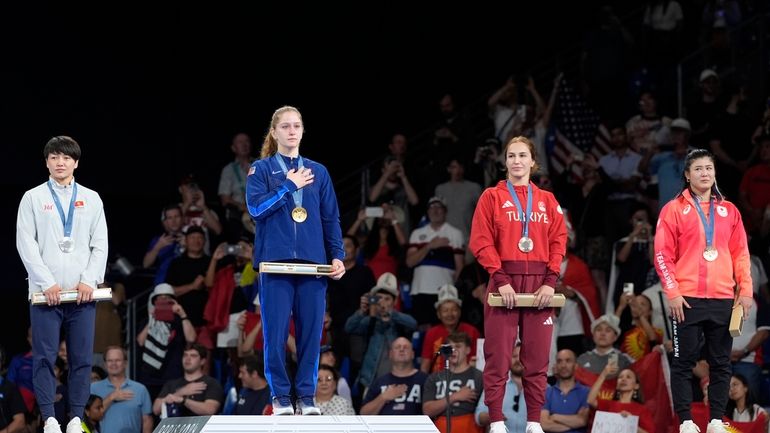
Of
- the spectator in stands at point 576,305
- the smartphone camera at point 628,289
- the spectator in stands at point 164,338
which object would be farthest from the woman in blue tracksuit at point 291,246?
A: the spectator in stands at point 164,338

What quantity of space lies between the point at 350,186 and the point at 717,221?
7.19 m

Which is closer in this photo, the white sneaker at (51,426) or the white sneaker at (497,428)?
the white sneaker at (51,426)

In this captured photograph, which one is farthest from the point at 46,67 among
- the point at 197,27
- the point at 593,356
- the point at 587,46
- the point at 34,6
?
the point at 593,356

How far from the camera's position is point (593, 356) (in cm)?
993

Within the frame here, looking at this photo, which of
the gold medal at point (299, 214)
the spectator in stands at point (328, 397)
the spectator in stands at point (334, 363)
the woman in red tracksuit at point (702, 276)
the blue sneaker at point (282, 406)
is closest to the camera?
the blue sneaker at point (282, 406)

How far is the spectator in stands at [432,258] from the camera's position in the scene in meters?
11.3

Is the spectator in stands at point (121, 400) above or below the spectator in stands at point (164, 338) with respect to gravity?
below

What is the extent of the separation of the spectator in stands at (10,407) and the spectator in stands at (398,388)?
9.22 ft

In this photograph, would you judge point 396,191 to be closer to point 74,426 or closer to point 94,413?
point 94,413

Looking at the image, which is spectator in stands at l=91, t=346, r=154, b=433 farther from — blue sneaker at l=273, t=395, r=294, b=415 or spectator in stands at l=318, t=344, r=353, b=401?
blue sneaker at l=273, t=395, r=294, b=415

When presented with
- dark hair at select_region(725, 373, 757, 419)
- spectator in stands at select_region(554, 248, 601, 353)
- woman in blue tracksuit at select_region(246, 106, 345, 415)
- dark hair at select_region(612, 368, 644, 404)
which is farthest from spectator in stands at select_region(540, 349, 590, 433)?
woman in blue tracksuit at select_region(246, 106, 345, 415)

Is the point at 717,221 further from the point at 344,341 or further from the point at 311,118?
the point at 311,118

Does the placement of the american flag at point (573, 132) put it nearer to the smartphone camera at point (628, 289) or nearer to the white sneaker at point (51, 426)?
the smartphone camera at point (628, 289)

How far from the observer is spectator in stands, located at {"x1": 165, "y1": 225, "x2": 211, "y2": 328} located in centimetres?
1116
